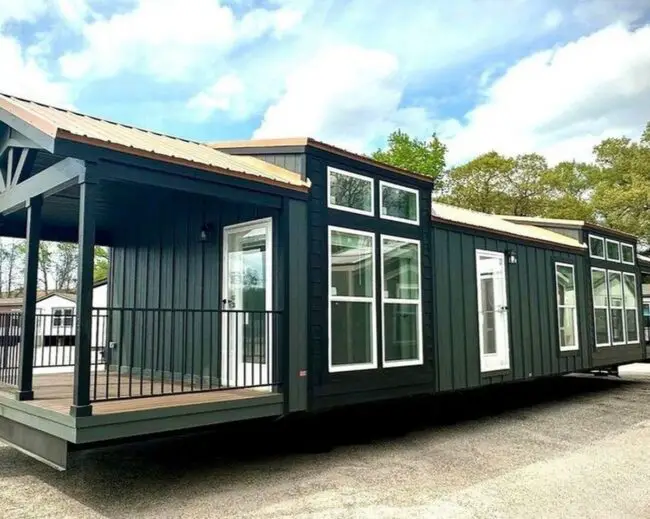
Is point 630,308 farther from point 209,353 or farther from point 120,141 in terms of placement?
point 120,141

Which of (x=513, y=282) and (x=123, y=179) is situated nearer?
(x=123, y=179)

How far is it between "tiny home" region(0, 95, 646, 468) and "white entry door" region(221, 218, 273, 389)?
2 cm

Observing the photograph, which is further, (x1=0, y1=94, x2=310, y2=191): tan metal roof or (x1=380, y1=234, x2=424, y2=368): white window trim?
(x1=380, y1=234, x2=424, y2=368): white window trim

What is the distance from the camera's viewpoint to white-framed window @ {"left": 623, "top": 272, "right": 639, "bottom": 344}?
10938 millimetres

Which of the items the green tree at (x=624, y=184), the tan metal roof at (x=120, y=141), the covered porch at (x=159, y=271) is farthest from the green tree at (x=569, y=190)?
the tan metal roof at (x=120, y=141)

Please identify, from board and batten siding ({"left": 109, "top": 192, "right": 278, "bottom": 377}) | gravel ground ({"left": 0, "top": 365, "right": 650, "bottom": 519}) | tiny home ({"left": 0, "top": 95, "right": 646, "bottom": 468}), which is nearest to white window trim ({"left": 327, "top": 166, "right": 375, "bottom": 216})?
tiny home ({"left": 0, "top": 95, "right": 646, "bottom": 468})

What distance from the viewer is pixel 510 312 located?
8039 mm

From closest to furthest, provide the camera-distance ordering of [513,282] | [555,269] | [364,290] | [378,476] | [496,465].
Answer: [378,476], [496,465], [364,290], [513,282], [555,269]

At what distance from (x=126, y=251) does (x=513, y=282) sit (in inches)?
223

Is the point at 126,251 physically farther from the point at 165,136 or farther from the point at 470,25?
the point at 470,25

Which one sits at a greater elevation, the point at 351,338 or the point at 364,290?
the point at 364,290

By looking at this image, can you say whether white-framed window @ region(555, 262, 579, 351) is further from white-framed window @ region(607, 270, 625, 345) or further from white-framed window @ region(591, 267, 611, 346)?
white-framed window @ region(607, 270, 625, 345)

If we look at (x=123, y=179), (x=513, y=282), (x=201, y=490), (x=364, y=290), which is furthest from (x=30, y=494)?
(x=513, y=282)

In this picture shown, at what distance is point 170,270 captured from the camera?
6.74 metres
